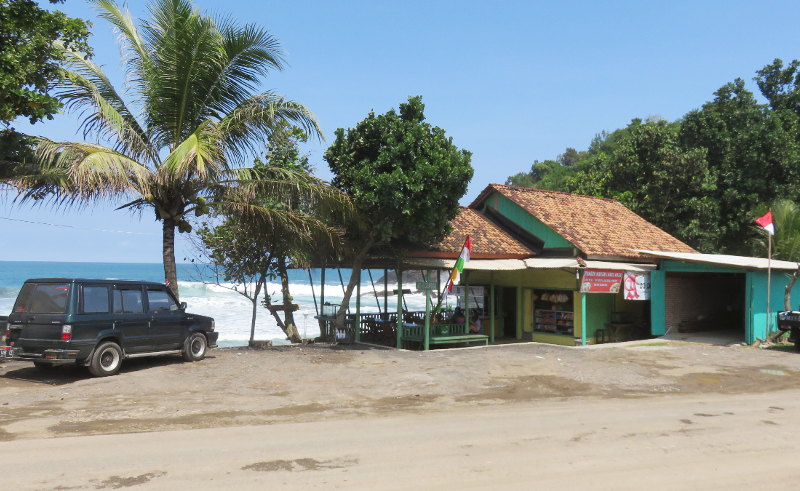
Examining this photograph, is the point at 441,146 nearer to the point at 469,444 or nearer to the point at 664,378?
the point at 664,378

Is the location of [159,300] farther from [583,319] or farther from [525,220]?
[525,220]

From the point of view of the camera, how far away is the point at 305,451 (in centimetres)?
700

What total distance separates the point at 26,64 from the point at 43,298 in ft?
14.4

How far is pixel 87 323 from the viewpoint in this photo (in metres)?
11.2

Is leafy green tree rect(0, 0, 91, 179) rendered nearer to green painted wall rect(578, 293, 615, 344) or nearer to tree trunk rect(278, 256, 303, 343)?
tree trunk rect(278, 256, 303, 343)

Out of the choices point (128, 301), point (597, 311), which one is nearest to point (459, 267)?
point (597, 311)

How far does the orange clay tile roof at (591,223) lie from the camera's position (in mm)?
20625

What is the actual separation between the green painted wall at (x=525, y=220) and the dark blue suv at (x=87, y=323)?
12.4m

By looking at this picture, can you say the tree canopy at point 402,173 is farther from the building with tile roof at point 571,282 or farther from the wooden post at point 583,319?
the wooden post at point 583,319

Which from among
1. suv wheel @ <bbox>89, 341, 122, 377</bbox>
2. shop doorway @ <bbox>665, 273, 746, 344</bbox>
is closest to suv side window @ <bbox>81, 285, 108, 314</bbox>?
suv wheel @ <bbox>89, 341, 122, 377</bbox>

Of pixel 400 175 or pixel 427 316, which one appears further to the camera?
pixel 427 316

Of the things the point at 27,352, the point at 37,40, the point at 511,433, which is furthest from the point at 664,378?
the point at 37,40

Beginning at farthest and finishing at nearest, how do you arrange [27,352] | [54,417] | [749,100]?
[749,100]
[27,352]
[54,417]

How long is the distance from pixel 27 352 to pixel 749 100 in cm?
3678
